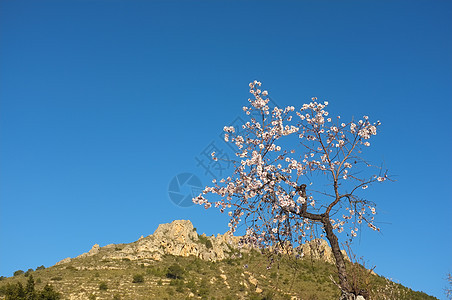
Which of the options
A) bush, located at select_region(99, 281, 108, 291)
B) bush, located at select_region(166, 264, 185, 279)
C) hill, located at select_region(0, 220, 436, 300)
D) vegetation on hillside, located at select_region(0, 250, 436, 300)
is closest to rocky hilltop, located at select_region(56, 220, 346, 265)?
hill, located at select_region(0, 220, 436, 300)

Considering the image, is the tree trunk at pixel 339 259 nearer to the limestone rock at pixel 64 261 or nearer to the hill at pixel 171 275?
the hill at pixel 171 275

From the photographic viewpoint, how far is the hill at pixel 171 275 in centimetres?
5269

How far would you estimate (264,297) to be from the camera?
57.2 meters

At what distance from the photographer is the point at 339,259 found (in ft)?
35.2

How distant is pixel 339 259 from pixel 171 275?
57138 millimetres

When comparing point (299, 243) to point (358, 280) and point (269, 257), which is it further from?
point (358, 280)

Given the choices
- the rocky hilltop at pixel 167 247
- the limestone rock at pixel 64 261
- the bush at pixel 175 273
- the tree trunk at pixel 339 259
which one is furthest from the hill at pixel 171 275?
the tree trunk at pixel 339 259

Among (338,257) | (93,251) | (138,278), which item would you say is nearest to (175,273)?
(138,278)

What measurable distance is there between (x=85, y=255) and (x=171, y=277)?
24.9 meters

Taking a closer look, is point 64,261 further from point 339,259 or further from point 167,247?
point 339,259

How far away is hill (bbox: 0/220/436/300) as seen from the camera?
52.7 metres

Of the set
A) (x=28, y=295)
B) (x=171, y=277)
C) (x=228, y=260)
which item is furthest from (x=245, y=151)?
(x=228, y=260)

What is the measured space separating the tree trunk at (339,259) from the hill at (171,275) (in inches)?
1178

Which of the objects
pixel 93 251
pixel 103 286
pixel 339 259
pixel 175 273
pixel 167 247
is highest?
pixel 167 247
